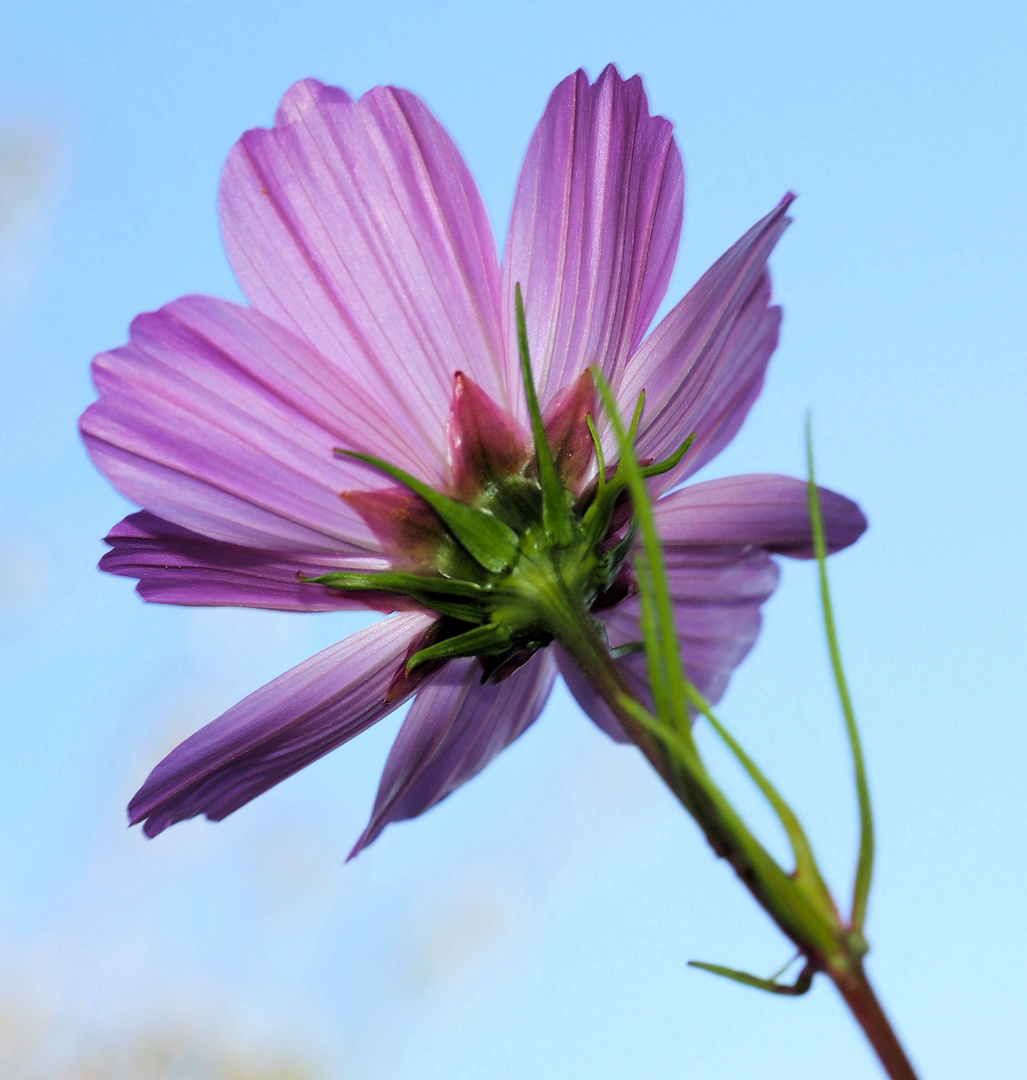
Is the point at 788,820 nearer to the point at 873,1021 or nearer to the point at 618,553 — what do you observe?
the point at 873,1021

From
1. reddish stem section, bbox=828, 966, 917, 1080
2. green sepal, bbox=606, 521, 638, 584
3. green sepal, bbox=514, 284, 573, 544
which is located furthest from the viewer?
green sepal, bbox=606, 521, 638, 584

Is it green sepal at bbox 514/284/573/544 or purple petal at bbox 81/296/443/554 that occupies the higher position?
Result: purple petal at bbox 81/296/443/554

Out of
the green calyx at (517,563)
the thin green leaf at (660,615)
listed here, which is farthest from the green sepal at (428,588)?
the thin green leaf at (660,615)

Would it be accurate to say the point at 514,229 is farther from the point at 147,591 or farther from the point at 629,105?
the point at 147,591

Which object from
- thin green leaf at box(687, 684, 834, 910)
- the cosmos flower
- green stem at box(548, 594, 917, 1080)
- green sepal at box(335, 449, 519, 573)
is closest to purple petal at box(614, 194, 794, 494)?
the cosmos flower

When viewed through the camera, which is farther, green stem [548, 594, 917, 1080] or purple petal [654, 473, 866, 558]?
purple petal [654, 473, 866, 558]

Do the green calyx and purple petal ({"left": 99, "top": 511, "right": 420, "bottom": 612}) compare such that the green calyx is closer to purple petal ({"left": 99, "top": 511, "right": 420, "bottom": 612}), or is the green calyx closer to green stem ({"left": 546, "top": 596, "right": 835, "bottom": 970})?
purple petal ({"left": 99, "top": 511, "right": 420, "bottom": 612})
